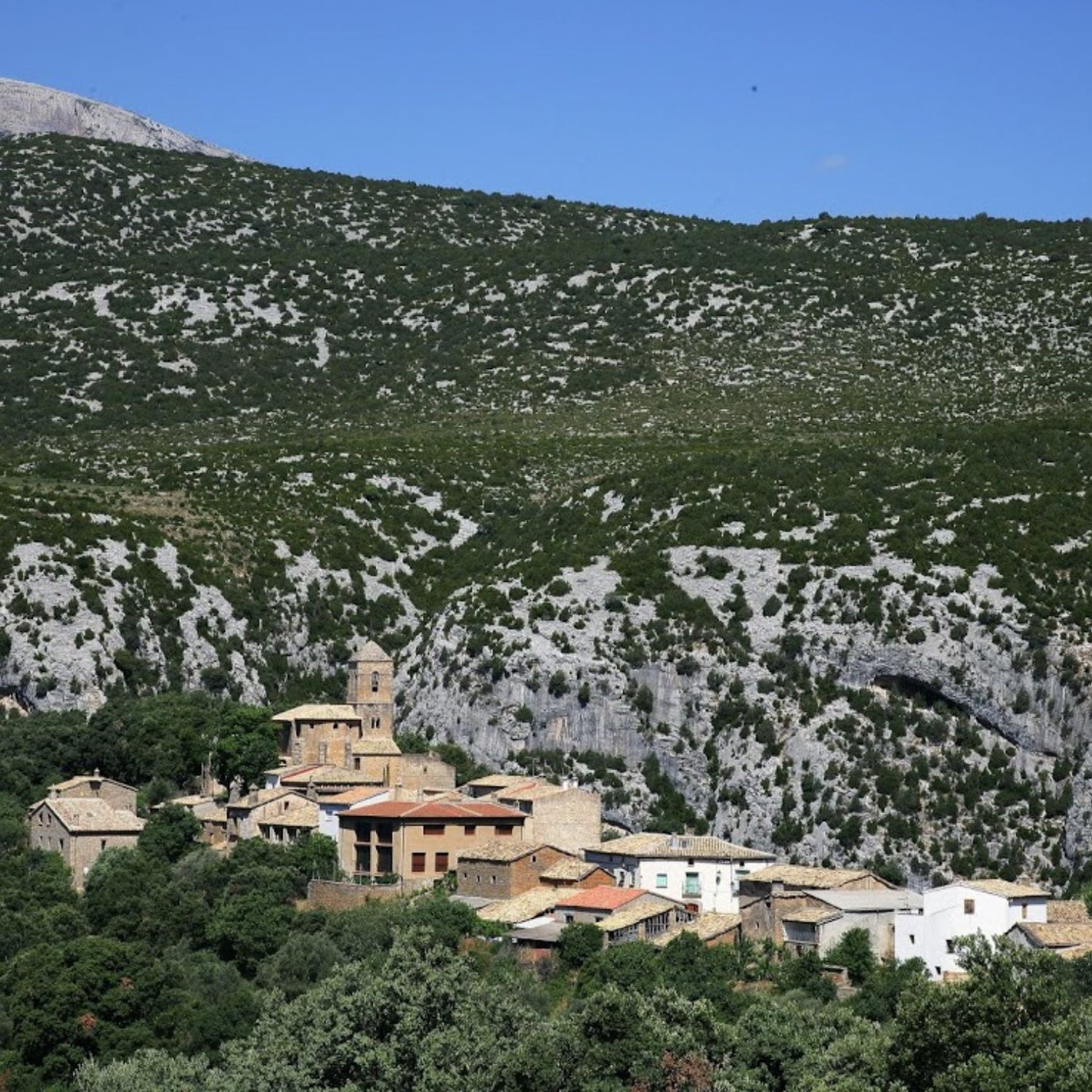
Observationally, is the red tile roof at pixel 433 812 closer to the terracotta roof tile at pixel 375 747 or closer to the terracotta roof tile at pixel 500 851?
the terracotta roof tile at pixel 500 851

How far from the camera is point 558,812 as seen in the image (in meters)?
92.9

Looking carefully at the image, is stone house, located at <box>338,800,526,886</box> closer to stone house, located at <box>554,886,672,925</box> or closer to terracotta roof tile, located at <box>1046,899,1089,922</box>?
stone house, located at <box>554,886,672,925</box>

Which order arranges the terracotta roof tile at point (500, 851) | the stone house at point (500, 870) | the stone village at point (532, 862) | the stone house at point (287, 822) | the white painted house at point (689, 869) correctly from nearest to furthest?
the stone village at point (532, 862) → the stone house at point (500, 870) → the white painted house at point (689, 869) → the terracotta roof tile at point (500, 851) → the stone house at point (287, 822)

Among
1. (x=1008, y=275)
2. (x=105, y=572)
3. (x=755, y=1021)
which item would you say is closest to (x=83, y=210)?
(x=1008, y=275)

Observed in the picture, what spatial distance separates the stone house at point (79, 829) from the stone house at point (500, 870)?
1206 centimetres

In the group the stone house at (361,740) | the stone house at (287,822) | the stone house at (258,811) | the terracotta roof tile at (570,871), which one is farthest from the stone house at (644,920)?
the stone house at (361,740)

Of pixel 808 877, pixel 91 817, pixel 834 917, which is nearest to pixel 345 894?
pixel 91 817

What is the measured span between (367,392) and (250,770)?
2824 inches

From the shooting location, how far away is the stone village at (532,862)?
82.3 meters

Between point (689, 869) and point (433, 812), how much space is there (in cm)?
894

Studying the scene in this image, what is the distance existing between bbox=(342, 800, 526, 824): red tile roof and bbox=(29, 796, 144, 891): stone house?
7985 millimetres

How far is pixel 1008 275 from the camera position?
176 m

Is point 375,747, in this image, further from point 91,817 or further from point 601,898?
point 601,898

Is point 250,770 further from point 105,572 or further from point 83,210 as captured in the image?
point 83,210
